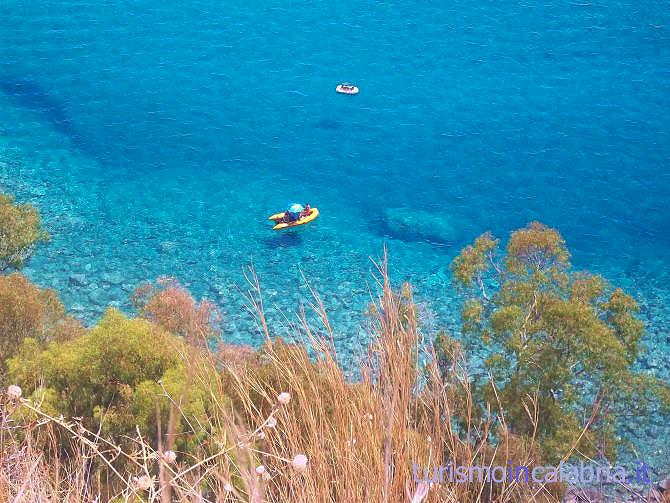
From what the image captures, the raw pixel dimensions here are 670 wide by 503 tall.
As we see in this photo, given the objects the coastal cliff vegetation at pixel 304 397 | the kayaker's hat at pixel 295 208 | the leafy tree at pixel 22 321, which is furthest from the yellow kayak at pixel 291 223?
the leafy tree at pixel 22 321

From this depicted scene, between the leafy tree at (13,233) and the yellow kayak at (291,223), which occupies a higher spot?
the leafy tree at (13,233)

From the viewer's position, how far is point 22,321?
11.0 m

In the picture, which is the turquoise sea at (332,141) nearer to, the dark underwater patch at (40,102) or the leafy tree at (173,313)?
the dark underwater patch at (40,102)

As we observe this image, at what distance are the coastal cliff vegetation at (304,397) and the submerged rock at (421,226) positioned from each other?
203 inches

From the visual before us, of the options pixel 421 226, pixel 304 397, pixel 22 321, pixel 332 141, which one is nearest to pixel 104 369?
pixel 22 321

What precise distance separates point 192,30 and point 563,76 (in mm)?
14349

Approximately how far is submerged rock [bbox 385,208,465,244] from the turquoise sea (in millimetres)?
58

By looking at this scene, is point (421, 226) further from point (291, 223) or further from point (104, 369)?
point (104, 369)

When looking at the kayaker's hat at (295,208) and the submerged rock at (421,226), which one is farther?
the submerged rock at (421,226)

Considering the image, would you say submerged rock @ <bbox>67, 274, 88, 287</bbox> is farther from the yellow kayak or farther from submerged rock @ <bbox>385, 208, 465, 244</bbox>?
submerged rock @ <bbox>385, 208, 465, 244</bbox>

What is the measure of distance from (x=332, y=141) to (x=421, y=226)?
514 cm

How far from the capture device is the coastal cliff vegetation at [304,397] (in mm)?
3227

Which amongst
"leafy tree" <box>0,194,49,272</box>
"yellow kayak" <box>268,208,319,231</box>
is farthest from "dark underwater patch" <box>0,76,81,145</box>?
"leafy tree" <box>0,194,49,272</box>

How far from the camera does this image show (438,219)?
2095 centimetres
